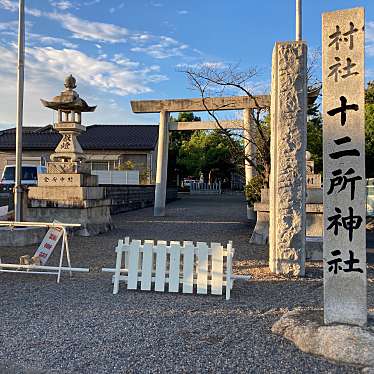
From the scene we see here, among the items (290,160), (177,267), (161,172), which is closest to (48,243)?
(177,267)

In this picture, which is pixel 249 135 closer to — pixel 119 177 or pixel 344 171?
pixel 344 171

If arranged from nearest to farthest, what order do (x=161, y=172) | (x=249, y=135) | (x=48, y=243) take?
(x=48, y=243), (x=249, y=135), (x=161, y=172)

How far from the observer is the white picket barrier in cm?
558

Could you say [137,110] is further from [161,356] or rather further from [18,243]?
[161,356]

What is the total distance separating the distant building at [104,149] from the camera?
29159 millimetres

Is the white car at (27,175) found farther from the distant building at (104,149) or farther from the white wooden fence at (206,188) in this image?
the white wooden fence at (206,188)

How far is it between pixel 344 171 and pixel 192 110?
12445 millimetres

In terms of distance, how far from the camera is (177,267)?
18.5 feet

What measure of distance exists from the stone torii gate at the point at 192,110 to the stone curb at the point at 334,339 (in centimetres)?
1087

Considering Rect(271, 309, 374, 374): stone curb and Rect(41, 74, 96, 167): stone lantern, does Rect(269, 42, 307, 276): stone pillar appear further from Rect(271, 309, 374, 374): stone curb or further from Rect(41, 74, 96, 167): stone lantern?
Rect(41, 74, 96, 167): stone lantern

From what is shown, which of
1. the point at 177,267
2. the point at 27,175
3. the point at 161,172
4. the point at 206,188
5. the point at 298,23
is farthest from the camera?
the point at 206,188

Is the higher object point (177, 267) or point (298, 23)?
point (298, 23)

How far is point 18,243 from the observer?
372 inches

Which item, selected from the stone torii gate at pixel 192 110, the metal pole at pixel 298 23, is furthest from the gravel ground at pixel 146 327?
the stone torii gate at pixel 192 110
